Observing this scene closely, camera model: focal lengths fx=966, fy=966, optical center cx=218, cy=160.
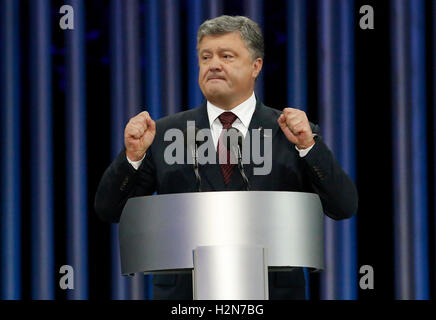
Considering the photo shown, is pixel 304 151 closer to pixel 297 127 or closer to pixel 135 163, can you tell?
pixel 297 127

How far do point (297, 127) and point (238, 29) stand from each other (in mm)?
407

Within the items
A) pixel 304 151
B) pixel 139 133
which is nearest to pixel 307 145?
pixel 304 151

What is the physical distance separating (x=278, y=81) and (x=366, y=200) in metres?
0.52

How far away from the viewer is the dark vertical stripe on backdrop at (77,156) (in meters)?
3.32

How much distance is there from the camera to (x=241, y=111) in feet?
7.90

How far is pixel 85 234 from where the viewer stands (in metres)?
3.33

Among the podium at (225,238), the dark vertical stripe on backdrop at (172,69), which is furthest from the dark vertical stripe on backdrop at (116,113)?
the podium at (225,238)

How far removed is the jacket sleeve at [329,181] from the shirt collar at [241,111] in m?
0.21

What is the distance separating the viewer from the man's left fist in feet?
6.81

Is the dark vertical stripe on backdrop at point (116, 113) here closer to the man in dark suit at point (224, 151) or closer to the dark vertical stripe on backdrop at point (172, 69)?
the dark vertical stripe on backdrop at point (172, 69)
